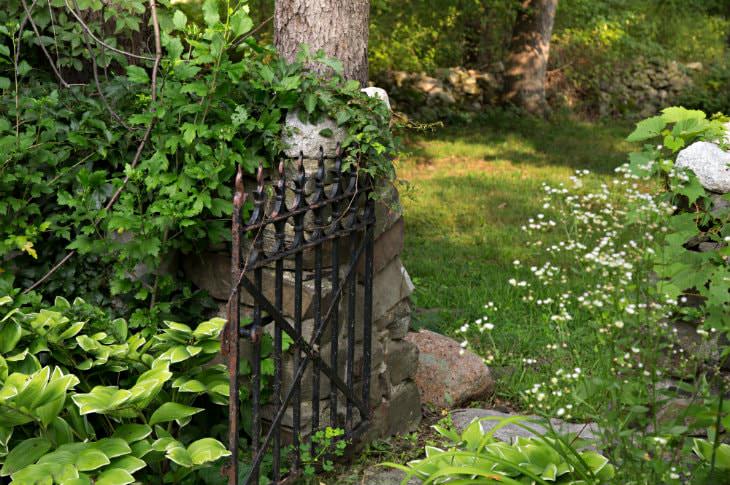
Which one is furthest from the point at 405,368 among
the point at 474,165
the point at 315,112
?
the point at 474,165

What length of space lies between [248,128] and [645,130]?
1.61 meters

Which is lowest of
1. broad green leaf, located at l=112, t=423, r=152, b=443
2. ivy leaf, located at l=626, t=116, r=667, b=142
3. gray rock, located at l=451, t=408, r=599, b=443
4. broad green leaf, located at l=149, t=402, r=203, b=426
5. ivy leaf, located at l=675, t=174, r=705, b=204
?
gray rock, located at l=451, t=408, r=599, b=443

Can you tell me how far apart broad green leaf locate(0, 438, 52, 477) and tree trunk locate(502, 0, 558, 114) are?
1137cm

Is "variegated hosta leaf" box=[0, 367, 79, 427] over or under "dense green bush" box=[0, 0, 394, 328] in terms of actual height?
under

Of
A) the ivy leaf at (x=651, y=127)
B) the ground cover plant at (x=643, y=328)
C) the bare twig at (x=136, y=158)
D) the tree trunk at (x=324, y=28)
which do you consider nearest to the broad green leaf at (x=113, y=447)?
the bare twig at (x=136, y=158)

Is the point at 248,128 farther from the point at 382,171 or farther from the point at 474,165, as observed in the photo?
the point at 474,165

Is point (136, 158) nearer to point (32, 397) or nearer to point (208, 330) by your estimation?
point (208, 330)

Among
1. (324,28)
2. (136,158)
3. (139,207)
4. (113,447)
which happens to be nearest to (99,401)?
(113,447)

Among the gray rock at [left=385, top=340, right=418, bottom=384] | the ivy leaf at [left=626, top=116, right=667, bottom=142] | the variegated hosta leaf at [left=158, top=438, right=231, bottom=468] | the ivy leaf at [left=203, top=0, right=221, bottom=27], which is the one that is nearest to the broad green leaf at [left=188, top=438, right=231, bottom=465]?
the variegated hosta leaf at [left=158, top=438, right=231, bottom=468]

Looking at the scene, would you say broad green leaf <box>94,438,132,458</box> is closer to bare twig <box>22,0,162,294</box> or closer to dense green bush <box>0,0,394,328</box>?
dense green bush <box>0,0,394,328</box>

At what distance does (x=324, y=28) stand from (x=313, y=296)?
130 centimetres

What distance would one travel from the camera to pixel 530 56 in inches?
523

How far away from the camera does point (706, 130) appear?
3861mm

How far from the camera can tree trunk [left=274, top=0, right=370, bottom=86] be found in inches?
154
